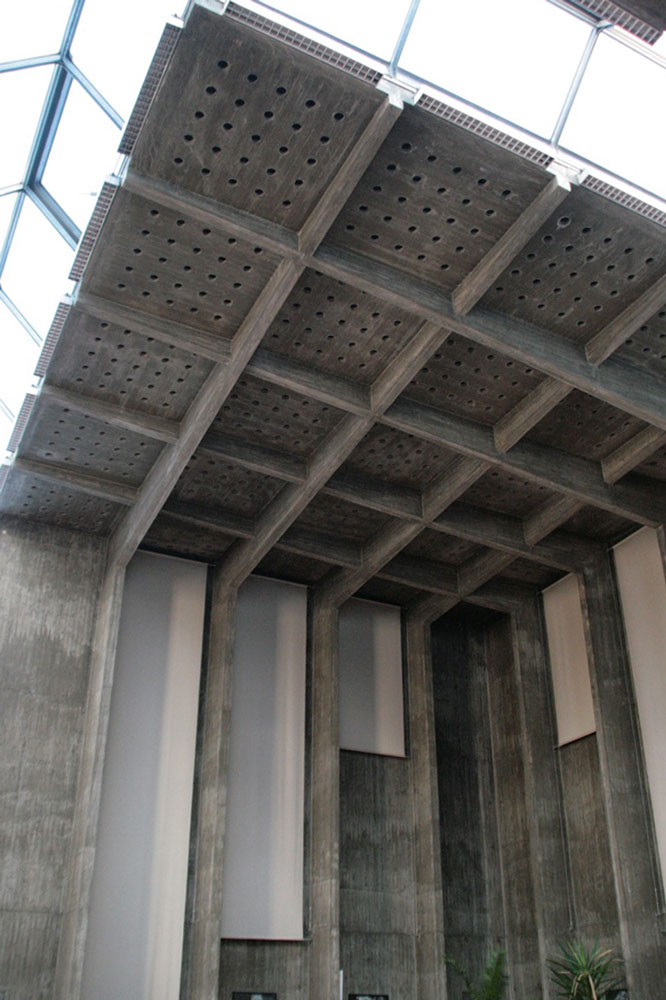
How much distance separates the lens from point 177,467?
1305 cm

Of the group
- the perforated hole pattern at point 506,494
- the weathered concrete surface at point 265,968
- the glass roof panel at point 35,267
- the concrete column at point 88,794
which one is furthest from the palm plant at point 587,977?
the glass roof panel at point 35,267

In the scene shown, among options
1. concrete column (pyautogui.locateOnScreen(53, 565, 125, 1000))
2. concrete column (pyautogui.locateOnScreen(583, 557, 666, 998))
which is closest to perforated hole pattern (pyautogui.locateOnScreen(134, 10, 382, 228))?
concrete column (pyautogui.locateOnScreen(53, 565, 125, 1000))

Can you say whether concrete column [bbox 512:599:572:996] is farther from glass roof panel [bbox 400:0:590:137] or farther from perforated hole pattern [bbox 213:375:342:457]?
glass roof panel [bbox 400:0:590:137]

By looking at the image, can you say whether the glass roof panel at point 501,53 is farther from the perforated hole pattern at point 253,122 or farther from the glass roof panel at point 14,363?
the glass roof panel at point 14,363

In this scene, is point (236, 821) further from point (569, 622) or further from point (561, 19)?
point (561, 19)

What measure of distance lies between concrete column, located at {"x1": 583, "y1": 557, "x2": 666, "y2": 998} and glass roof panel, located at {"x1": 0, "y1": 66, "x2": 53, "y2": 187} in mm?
10592

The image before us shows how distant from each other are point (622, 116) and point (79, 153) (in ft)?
19.9

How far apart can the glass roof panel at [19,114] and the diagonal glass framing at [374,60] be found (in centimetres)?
6

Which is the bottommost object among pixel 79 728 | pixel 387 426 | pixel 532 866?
pixel 532 866

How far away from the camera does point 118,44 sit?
31.9 feet

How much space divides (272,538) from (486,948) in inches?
311

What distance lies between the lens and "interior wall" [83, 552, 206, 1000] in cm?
1321

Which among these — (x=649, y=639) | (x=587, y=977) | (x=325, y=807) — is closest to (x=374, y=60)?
(x=649, y=639)

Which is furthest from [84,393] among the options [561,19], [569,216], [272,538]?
[561,19]
